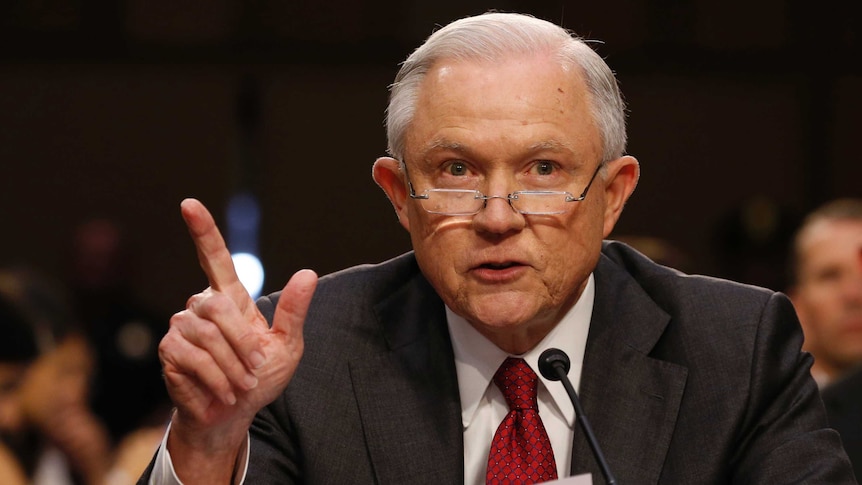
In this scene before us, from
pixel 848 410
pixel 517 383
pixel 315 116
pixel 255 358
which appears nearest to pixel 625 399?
pixel 517 383

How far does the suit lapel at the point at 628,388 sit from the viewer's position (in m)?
2.16

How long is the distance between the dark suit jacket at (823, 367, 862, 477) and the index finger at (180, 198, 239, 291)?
1797 mm

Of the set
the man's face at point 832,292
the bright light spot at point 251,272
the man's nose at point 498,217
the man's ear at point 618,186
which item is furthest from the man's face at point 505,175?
the bright light spot at point 251,272

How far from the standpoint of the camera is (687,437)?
7.19 ft

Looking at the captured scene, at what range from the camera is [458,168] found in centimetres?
217

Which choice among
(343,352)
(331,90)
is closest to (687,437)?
(343,352)

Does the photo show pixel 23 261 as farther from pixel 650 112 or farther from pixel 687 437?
pixel 687 437

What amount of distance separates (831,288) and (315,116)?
288cm

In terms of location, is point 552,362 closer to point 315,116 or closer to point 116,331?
point 116,331

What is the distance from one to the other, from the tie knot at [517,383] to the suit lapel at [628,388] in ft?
0.30

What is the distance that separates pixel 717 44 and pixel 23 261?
3.69m

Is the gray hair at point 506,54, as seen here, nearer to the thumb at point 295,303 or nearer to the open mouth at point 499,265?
the open mouth at point 499,265

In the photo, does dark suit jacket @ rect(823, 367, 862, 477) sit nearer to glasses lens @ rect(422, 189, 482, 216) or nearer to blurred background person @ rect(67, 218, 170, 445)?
glasses lens @ rect(422, 189, 482, 216)

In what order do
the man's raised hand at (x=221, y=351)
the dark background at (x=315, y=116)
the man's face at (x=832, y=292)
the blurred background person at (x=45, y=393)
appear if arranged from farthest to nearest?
the dark background at (x=315, y=116), the man's face at (x=832, y=292), the blurred background person at (x=45, y=393), the man's raised hand at (x=221, y=351)
